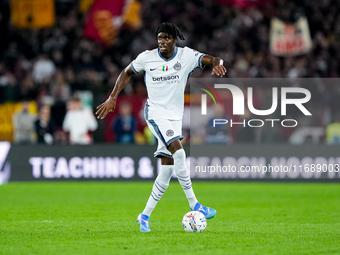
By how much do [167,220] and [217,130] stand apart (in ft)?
22.2

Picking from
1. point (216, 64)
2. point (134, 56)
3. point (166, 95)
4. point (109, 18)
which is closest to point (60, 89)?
point (109, 18)

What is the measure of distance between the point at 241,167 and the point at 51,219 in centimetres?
753

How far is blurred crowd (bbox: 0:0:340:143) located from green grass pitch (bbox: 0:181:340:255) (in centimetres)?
173

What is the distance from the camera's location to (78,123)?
626 inches

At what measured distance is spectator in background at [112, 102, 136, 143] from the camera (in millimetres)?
15812

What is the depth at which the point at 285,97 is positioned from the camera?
15023 millimetres

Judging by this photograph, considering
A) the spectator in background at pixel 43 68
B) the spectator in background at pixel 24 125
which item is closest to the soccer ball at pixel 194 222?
the spectator in background at pixel 24 125

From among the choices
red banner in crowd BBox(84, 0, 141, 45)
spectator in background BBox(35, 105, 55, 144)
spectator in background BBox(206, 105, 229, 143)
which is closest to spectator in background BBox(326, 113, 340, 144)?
spectator in background BBox(206, 105, 229, 143)

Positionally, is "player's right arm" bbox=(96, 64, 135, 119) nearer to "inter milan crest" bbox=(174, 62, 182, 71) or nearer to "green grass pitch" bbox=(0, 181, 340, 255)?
"inter milan crest" bbox=(174, 62, 182, 71)

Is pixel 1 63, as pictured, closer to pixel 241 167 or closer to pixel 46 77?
pixel 46 77

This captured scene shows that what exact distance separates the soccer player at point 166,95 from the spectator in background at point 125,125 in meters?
8.25

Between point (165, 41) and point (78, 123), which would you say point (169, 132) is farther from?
point (78, 123)

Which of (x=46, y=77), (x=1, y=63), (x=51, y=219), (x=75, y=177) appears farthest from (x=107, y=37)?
(x=51, y=219)

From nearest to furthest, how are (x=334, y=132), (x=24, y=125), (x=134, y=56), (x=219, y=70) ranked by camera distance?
(x=219, y=70) → (x=334, y=132) → (x=24, y=125) → (x=134, y=56)
